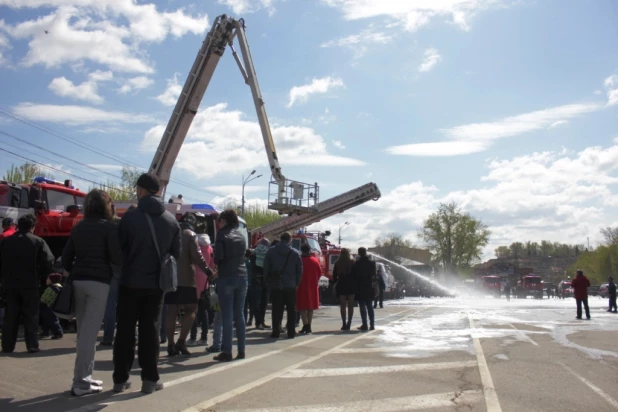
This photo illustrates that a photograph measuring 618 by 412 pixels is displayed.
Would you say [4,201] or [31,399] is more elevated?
[4,201]

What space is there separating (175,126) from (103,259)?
15716mm

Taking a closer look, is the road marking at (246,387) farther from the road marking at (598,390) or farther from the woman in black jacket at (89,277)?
the road marking at (598,390)

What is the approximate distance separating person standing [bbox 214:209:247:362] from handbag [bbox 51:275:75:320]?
2533mm

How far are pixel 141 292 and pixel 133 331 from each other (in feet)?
1.29

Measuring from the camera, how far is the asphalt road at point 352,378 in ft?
17.7

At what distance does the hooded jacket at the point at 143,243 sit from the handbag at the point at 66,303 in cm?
47

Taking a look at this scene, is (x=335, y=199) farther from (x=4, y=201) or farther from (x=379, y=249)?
(x=379, y=249)

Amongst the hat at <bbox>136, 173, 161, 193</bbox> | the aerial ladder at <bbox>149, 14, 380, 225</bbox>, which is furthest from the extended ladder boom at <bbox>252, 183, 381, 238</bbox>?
the hat at <bbox>136, 173, 161, 193</bbox>

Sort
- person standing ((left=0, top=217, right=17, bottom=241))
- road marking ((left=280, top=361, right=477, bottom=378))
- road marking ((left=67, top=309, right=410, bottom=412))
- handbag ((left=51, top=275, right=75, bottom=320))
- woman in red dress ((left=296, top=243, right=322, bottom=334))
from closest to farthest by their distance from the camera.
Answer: road marking ((left=67, top=309, right=410, bottom=412)) < handbag ((left=51, top=275, right=75, bottom=320)) < road marking ((left=280, top=361, right=477, bottom=378)) < person standing ((left=0, top=217, right=17, bottom=241)) < woman in red dress ((left=296, top=243, right=322, bottom=334))

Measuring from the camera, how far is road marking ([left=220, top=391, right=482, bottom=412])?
5227 millimetres

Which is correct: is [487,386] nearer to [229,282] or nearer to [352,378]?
[352,378]

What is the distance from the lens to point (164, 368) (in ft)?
23.5

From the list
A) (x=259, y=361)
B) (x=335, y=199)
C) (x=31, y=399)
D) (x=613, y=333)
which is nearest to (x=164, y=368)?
(x=259, y=361)

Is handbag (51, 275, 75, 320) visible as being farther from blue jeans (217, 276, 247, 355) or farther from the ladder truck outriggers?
the ladder truck outriggers
